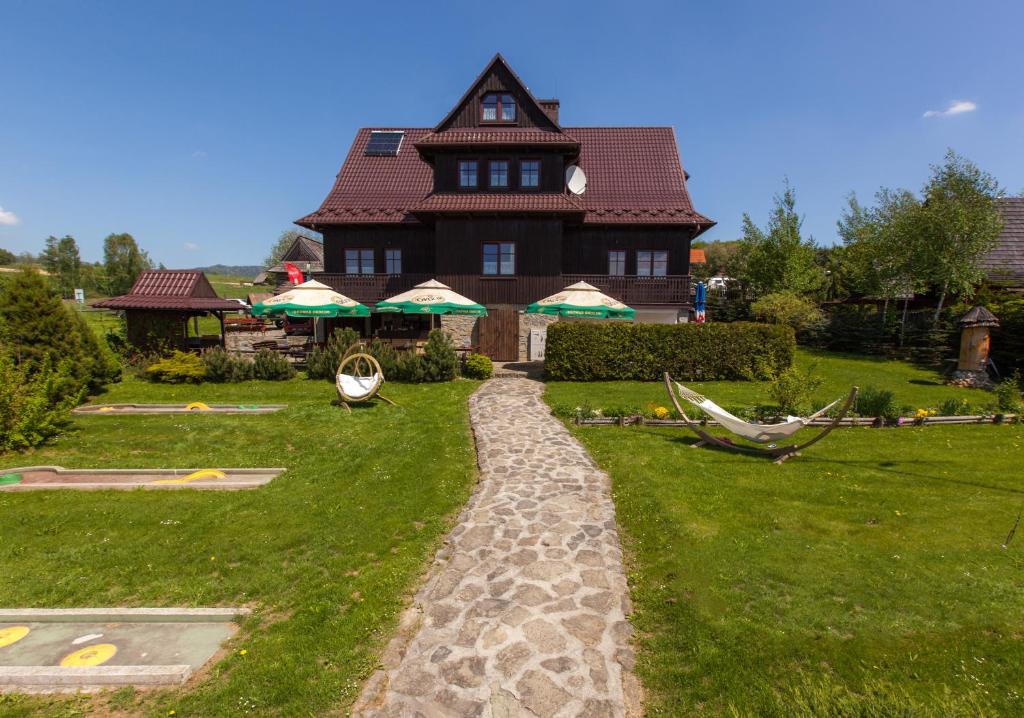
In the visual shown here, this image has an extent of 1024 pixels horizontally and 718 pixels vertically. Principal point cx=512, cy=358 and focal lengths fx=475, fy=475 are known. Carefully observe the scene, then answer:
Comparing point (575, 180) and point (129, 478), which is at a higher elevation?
point (575, 180)

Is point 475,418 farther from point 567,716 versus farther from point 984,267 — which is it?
point 984,267

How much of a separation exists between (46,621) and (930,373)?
2537cm

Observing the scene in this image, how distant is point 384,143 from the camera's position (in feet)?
90.6

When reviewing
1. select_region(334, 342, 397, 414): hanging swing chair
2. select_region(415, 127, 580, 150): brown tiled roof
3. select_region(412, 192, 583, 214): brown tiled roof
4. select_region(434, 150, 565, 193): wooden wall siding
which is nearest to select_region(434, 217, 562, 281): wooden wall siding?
select_region(412, 192, 583, 214): brown tiled roof

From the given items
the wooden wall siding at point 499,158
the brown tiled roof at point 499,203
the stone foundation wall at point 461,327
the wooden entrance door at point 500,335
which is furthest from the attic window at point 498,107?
the stone foundation wall at point 461,327

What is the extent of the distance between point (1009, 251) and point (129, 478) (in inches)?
1453

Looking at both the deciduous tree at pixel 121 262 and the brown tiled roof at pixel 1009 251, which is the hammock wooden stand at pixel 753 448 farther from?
the deciduous tree at pixel 121 262

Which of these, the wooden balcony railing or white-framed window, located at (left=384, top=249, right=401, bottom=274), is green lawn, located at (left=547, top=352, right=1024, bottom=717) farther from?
white-framed window, located at (left=384, top=249, right=401, bottom=274)

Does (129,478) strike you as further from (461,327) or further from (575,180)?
(575,180)

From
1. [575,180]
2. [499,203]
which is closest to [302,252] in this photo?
[499,203]

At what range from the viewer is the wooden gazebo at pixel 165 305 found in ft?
57.4

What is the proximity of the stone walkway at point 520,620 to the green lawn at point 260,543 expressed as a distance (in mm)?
373

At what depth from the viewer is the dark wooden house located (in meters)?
22.4

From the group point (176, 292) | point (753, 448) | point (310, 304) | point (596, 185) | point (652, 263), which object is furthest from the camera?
point (596, 185)
